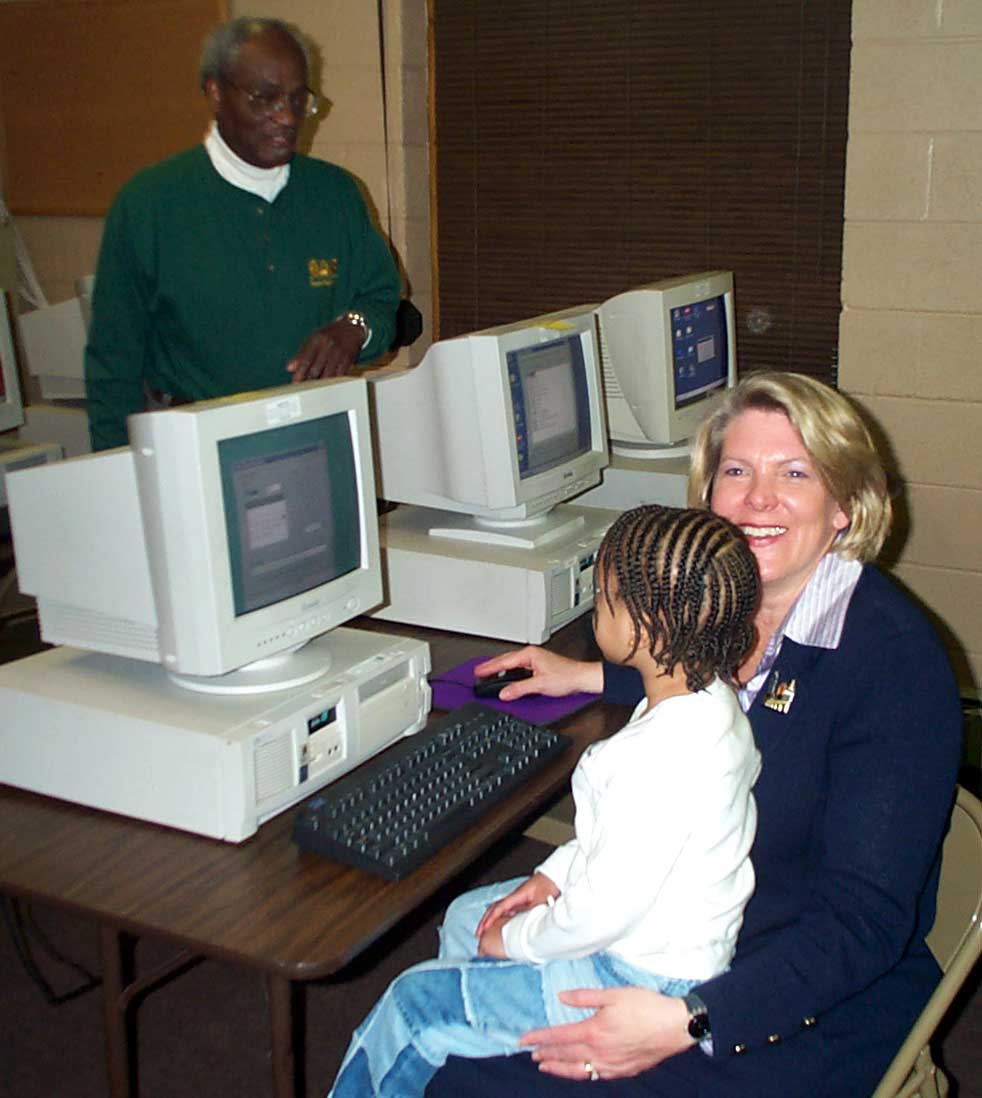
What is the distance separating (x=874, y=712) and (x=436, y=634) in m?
1.05

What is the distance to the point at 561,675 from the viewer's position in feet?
6.78

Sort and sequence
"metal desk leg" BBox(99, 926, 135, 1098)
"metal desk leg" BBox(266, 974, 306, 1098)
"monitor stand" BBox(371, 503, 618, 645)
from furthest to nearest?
"monitor stand" BBox(371, 503, 618, 645)
"metal desk leg" BBox(99, 926, 135, 1098)
"metal desk leg" BBox(266, 974, 306, 1098)

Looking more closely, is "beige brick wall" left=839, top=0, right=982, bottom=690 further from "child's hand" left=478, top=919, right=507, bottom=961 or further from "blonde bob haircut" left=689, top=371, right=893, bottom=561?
"child's hand" left=478, top=919, right=507, bottom=961

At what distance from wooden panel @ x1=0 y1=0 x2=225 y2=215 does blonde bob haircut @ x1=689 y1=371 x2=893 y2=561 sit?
320 cm

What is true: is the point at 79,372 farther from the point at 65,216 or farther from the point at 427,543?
the point at 427,543

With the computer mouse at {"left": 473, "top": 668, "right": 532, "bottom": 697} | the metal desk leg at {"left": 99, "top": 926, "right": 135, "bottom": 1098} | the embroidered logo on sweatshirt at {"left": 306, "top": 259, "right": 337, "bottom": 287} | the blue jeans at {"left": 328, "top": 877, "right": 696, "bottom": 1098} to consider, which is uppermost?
the embroidered logo on sweatshirt at {"left": 306, "top": 259, "right": 337, "bottom": 287}

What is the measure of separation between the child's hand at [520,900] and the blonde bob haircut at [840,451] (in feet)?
1.81

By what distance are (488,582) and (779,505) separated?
29.0 inches

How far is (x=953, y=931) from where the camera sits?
1528mm

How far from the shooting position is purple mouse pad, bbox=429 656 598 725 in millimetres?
1995

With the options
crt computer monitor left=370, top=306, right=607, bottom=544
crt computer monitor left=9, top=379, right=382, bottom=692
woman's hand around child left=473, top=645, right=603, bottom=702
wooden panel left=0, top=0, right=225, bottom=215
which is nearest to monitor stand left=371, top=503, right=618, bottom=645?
crt computer monitor left=370, top=306, right=607, bottom=544

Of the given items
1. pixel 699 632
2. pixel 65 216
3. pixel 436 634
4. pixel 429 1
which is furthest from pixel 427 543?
pixel 65 216

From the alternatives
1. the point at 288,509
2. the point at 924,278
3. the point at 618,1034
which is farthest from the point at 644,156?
the point at 618,1034

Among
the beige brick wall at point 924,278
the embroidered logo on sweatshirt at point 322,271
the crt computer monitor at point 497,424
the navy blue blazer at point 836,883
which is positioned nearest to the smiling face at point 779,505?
the navy blue blazer at point 836,883
